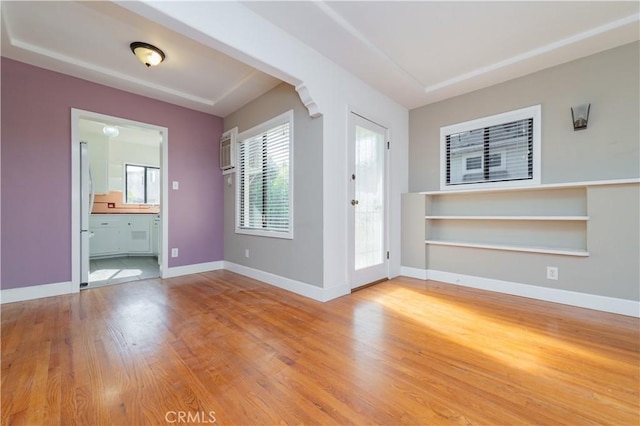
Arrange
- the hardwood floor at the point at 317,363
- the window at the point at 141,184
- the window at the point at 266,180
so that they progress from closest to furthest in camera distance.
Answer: the hardwood floor at the point at 317,363
the window at the point at 266,180
the window at the point at 141,184

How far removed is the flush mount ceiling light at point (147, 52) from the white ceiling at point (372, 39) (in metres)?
0.06

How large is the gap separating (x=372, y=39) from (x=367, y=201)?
176cm

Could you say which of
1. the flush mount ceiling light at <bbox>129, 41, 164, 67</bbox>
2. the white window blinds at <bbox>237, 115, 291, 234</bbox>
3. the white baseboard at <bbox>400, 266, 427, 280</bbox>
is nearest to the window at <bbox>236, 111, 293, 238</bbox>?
the white window blinds at <bbox>237, 115, 291, 234</bbox>

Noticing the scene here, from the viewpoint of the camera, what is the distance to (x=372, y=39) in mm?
2484

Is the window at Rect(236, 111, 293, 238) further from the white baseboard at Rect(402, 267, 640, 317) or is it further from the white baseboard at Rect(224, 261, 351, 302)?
the white baseboard at Rect(402, 267, 640, 317)

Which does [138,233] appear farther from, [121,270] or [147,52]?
[147,52]

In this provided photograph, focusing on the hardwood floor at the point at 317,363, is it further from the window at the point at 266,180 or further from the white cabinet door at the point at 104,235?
the white cabinet door at the point at 104,235

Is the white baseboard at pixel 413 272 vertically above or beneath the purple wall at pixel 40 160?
beneath

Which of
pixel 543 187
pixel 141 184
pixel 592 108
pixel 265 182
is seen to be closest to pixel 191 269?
pixel 265 182

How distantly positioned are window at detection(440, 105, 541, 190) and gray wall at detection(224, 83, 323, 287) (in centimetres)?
196

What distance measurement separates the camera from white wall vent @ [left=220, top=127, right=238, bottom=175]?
4191mm

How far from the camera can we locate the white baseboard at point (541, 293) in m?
2.37

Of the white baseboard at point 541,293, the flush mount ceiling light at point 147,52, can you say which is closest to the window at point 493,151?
the white baseboard at point 541,293

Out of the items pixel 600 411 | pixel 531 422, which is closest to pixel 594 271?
pixel 600 411
